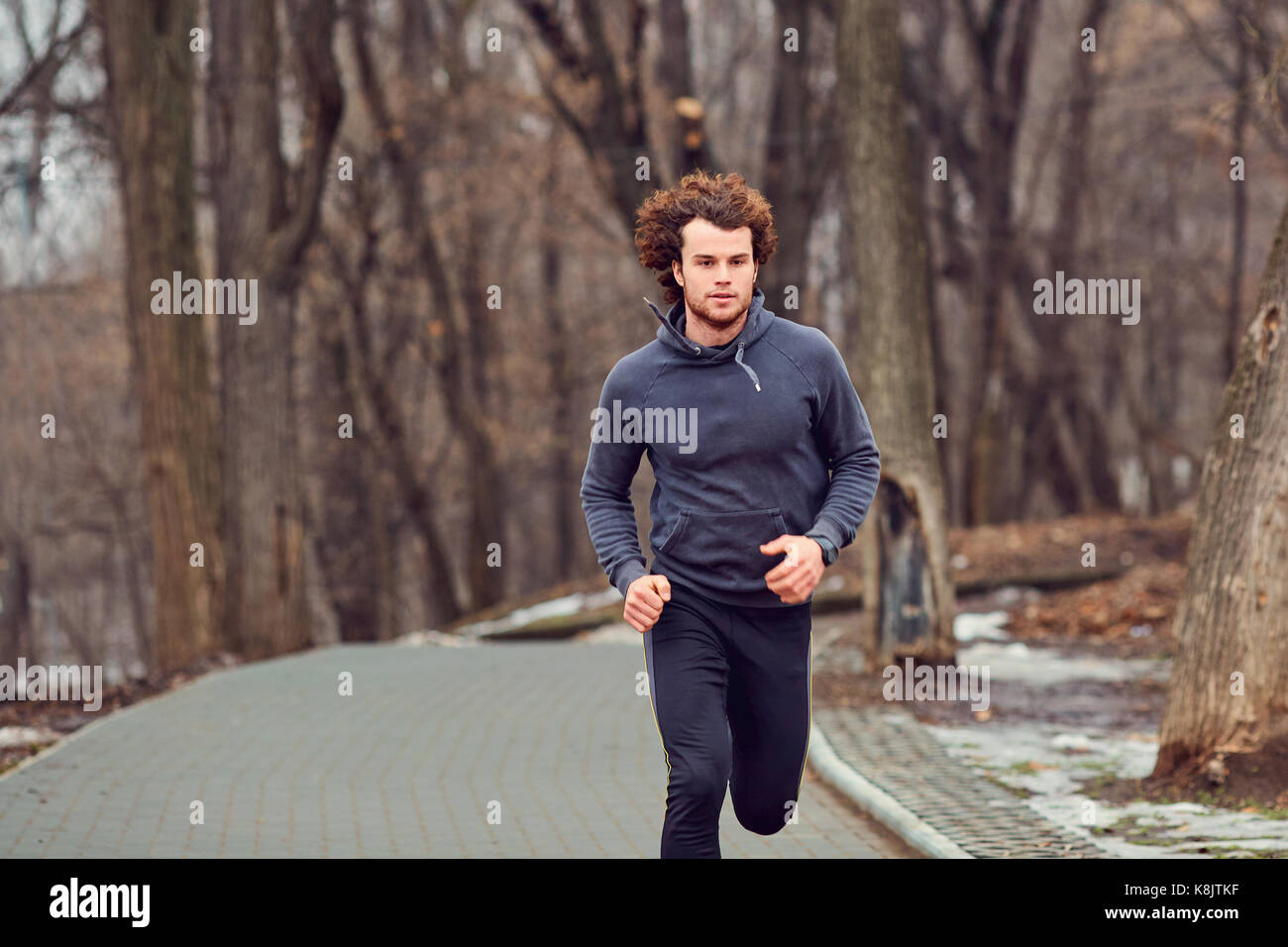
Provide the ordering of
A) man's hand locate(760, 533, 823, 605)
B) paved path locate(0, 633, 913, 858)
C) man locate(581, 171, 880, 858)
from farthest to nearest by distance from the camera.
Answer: paved path locate(0, 633, 913, 858)
man locate(581, 171, 880, 858)
man's hand locate(760, 533, 823, 605)

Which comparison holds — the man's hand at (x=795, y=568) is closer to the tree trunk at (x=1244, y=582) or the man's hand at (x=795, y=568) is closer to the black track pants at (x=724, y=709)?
the black track pants at (x=724, y=709)

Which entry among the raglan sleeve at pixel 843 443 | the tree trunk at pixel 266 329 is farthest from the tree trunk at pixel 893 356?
the raglan sleeve at pixel 843 443

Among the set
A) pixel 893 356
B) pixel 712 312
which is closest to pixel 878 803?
pixel 712 312

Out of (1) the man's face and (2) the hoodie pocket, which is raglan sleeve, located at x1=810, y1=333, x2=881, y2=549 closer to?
(2) the hoodie pocket

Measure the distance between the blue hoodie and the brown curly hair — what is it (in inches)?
6.8

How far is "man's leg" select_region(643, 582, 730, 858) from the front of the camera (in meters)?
4.46

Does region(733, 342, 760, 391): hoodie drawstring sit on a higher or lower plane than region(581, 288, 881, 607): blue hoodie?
higher

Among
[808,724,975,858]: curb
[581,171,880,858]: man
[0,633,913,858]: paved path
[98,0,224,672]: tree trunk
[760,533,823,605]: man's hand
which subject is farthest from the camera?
[98,0,224,672]: tree trunk

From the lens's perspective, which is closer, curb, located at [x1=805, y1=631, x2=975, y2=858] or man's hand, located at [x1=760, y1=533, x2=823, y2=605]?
man's hand, located at [x1=760, y1=533, x2=823, y2=605]

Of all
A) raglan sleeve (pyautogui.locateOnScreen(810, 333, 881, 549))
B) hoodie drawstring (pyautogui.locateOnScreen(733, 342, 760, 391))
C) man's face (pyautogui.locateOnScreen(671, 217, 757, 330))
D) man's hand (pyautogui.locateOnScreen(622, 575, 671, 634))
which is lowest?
man's hand (pyautogui.locateOnScreen(622, 575, 671, 634))

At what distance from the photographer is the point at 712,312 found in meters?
4.65

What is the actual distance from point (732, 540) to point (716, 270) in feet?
2.45

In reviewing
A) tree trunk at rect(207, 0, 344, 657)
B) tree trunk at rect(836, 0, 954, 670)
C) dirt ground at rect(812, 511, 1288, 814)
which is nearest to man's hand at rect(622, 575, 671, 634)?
dirt ground at rect(812, 511, 1288, 814)
